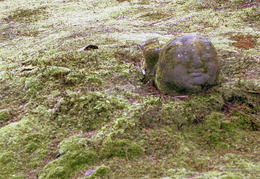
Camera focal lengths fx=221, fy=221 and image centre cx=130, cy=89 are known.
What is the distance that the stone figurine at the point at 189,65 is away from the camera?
562cm

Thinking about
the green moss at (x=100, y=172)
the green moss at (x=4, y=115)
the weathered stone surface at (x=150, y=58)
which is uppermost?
the weathered stone surface at (x=150, y=58)

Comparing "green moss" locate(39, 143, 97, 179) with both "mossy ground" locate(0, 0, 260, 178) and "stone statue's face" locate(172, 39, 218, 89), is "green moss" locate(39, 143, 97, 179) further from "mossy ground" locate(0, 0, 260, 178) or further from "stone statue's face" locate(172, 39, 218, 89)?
"stone statue's face" locate(172, 39, 218, 89)

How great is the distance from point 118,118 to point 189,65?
224 centimetres

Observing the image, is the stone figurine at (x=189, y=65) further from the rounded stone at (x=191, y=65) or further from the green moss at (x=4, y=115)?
the green moss at (x=4, y=115)

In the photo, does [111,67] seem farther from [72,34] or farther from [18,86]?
[72,34]

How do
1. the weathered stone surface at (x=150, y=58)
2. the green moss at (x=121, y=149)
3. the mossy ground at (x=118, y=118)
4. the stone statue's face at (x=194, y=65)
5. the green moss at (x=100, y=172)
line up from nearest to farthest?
the green moss at (x=100, y=172)
the mossy ground at (x=118, y=118)
the green moss at (x=121, y=149)
the stone statue's face at (x=194, y=65)
the weathered stone surface at (x=150, y=58)

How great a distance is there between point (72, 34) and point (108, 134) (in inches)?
398

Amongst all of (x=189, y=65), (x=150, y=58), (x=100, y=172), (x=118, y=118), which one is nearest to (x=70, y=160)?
(x=100, y=172)

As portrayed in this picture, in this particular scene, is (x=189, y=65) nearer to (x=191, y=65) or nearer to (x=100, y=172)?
(x=191, y=65)

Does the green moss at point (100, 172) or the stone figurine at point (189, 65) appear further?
the stone figurine at point (189, 65)

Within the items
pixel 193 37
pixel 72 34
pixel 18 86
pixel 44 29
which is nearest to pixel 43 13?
pixel 44 29

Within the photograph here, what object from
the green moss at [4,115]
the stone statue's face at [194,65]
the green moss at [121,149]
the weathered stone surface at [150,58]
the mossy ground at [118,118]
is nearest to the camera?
the mossy ground at [118,118]

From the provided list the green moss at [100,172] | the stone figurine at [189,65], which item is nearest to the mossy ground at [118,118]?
the green moss at [100,172]

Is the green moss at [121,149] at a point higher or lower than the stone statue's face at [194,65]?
lower
